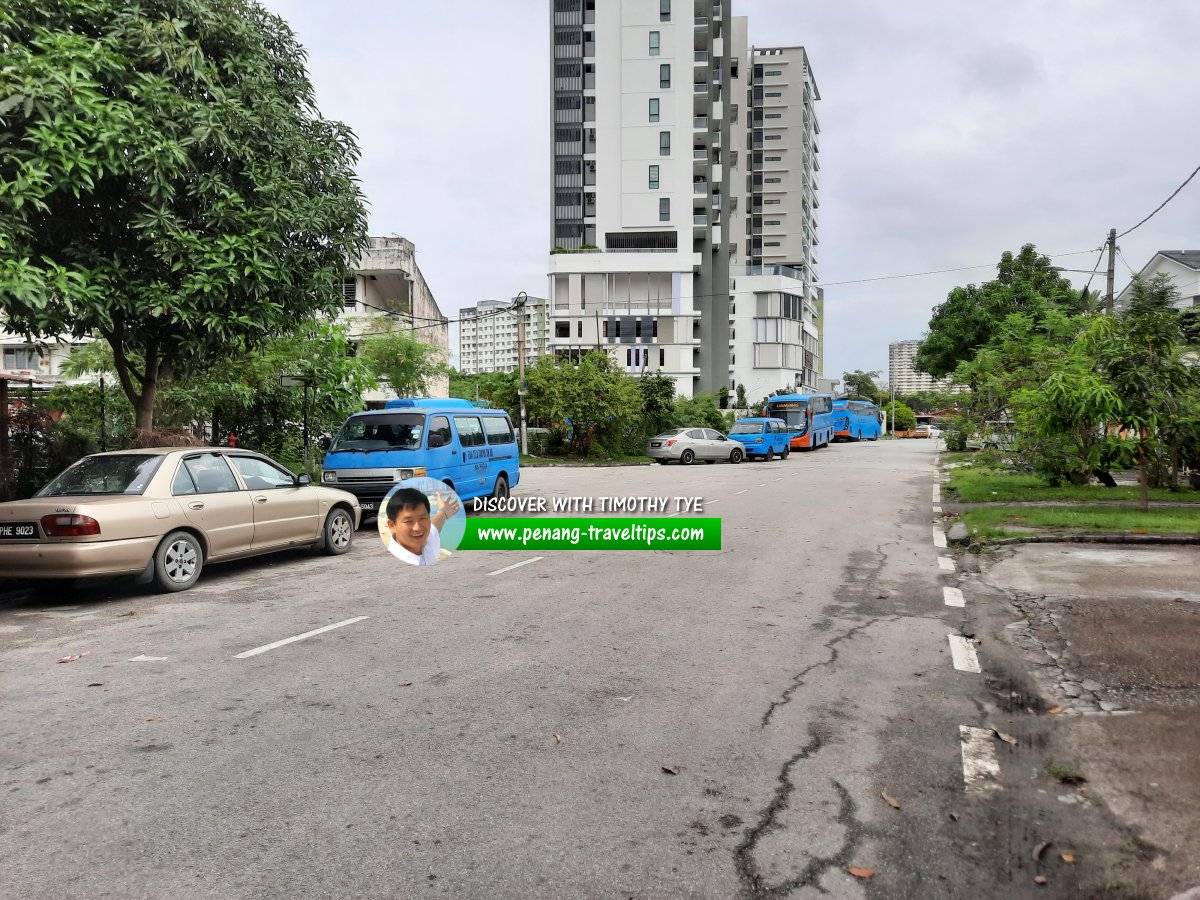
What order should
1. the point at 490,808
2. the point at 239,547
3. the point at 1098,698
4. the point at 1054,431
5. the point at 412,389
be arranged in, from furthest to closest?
the point at 412,389, the point at 1054,431, the point at 239,547, the point at 1098,698, the point at 490,808

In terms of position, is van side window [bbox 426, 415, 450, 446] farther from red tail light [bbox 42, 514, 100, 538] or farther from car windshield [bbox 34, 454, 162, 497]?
red tail light [bbox 42, 514, 100, 538]

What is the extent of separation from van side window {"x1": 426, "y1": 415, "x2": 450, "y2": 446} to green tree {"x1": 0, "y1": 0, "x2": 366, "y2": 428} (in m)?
2.59

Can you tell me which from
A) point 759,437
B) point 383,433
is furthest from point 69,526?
point 759,437

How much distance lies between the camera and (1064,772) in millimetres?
4461

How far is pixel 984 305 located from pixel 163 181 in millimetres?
40932

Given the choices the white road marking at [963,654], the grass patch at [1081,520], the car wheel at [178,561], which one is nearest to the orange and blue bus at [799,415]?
the grass patch at [1081,520]

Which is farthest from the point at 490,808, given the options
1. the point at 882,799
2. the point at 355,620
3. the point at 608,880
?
the point at 355,620

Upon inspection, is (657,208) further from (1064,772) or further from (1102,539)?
(1064,772)

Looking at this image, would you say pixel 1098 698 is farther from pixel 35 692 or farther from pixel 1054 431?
pixel 1054 431

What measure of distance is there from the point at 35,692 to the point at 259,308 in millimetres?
7252

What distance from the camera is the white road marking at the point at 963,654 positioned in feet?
21.1

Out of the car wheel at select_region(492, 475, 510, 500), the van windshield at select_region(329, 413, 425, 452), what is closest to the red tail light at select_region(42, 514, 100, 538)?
the van windshield at select_region(329, 413, 425, 452)

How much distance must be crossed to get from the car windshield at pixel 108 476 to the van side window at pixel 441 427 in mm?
5559

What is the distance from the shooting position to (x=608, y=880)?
339cm
